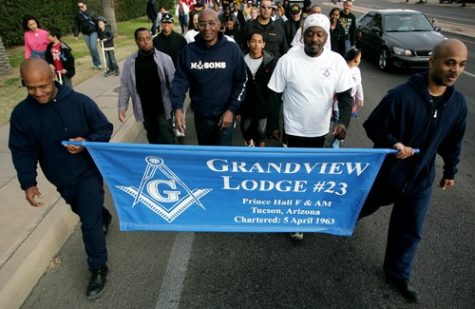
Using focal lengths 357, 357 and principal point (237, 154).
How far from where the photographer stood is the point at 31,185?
2789 millimetres

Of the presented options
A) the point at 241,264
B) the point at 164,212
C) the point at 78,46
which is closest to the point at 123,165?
the point at 164,212

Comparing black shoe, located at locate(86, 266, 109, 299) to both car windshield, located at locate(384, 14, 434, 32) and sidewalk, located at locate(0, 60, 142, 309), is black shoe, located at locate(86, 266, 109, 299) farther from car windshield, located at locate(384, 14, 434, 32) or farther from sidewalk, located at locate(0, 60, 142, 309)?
car windshield, located at locate(384, 14, 434, 32)

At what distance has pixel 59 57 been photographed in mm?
6402

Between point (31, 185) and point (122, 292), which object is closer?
point (31, 185)

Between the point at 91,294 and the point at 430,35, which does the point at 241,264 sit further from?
the point at 430,35

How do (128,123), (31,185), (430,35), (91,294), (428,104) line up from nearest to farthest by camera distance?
(428,104) → (31,185) → (91,294) → (128,123) → (430,35)

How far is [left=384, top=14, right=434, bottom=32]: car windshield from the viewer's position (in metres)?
10.8

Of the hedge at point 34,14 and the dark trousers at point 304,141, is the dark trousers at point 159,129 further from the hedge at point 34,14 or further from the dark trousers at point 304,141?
the hedge at point 34,14

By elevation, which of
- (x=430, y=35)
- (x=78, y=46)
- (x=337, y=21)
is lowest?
(x=78, y=46)

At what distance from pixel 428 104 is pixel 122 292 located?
2837mm

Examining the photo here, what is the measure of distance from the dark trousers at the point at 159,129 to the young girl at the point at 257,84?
1043 millimetres

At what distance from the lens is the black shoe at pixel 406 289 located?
2.92 meters

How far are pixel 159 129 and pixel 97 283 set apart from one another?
92.9 inches

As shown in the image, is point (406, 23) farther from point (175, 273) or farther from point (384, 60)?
point (175, 273)
